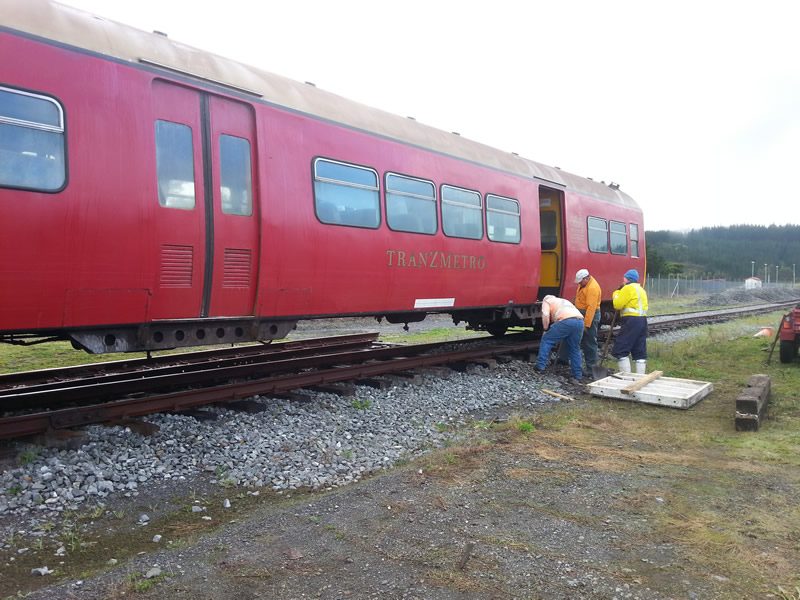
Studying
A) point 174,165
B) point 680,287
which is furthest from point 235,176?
point 680,287

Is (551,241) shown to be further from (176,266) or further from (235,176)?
(176,266)

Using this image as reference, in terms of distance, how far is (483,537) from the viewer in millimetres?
3822

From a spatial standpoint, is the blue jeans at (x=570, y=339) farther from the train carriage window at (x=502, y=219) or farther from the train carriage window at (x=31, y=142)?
the train carriage window at (x=31, y=142)

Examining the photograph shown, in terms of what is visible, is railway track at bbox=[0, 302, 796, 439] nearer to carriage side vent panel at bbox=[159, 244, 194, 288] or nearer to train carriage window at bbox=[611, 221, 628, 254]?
carriage side vent panel at bbox=[159, 244, 194, 288]

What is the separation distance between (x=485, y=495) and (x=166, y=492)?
7.86 ft

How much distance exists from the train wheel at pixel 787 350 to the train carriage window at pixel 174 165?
10.6 meters

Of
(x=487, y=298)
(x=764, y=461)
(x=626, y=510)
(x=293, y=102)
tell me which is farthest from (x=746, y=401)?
(x=293, y=102)

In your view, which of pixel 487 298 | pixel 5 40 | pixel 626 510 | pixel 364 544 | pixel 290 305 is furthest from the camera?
pixel 487 298

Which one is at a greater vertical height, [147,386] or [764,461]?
[147,386]

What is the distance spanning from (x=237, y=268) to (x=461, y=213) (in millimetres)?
4244

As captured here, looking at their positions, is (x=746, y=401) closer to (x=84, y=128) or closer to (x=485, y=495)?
(x=485, y=495)

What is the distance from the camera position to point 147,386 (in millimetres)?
6680

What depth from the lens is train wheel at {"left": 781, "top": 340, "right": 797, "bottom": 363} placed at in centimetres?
1112

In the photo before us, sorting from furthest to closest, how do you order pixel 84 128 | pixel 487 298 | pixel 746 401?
pixel 487 298, pixel 746 401, pixel 84 128
